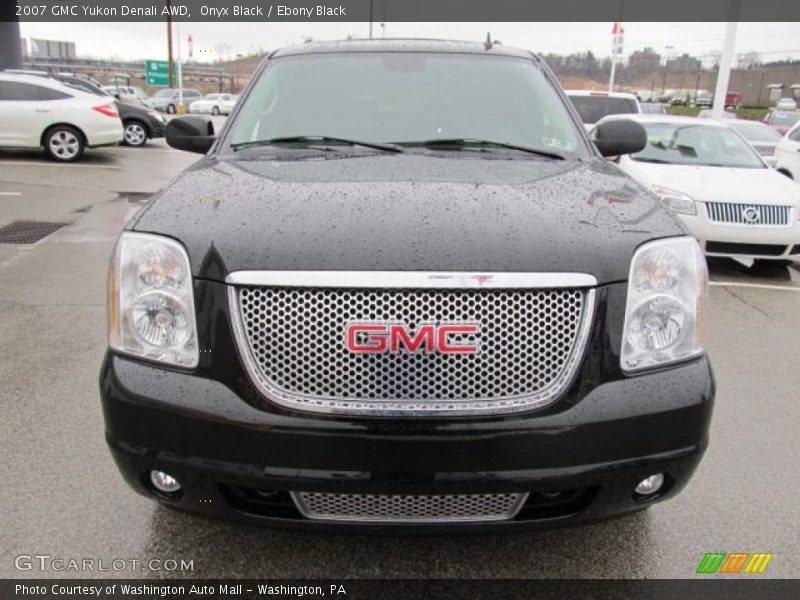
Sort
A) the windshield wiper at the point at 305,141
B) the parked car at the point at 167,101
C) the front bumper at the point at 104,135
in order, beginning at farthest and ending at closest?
1. the parked car at the point at 167,101
2. the front bumper at the point at 104,135
3. the windshield wiper at the point at 305,141

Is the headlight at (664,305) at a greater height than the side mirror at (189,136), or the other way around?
the side mirror at (189,136)

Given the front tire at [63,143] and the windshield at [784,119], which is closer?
the front tire at [63,143]

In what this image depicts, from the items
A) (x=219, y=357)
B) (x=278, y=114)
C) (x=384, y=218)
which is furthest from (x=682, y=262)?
(x=278, y=114)

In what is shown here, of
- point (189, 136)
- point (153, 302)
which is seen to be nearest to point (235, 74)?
point (189, 136)

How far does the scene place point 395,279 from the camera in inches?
69.4

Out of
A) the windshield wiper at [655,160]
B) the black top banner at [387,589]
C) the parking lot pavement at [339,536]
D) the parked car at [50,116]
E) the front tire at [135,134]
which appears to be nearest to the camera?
the black top banner at [387,589]

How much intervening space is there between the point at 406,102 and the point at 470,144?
16.7 inches

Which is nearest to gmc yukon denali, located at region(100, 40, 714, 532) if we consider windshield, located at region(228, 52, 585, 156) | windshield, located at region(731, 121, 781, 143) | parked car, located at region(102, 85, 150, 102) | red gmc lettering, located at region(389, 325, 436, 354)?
red gmc lettering, located at region(389, 325, 436, 354)

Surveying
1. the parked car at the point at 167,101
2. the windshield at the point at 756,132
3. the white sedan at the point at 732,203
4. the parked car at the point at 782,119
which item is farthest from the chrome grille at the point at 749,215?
the parked car at the point at 167,101

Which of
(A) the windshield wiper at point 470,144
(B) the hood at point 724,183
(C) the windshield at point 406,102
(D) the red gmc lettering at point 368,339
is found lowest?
(B) the hood at point 724,183

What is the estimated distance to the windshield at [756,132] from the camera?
45.9ft

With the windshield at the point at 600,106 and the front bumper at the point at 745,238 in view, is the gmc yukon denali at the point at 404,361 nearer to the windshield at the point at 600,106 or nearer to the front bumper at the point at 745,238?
the front bumper at the point at 745,238

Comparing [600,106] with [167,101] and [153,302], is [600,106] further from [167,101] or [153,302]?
[167,101]

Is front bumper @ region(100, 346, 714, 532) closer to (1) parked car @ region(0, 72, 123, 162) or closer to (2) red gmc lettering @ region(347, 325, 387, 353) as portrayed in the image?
(2) red gmc lettering @ region(347, 325, 387, 353)
